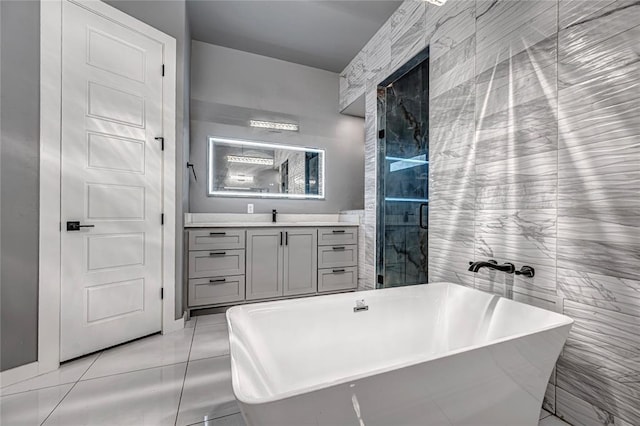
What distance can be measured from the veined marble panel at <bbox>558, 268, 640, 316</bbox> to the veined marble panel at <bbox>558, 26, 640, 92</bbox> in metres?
0.85

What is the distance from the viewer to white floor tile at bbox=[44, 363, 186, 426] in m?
1.37

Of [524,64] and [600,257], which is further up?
[524,64]

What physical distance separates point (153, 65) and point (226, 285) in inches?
82.0

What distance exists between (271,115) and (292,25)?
105 cm

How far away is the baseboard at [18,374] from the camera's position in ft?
5.30

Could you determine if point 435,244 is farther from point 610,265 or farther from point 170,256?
point 170,256

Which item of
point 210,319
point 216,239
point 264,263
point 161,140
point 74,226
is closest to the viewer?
point 74,226

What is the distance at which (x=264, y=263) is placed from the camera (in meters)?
3.08

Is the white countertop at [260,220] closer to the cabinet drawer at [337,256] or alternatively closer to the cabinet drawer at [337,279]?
the cabinet drawer at [337,256]

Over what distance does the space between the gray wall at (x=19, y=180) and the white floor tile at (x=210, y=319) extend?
45.0 inches

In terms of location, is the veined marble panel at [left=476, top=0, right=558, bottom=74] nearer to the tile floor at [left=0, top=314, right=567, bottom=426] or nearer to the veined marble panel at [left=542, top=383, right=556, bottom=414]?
the veined marble panel at [left=542, top=383, right=556, bottom=414]

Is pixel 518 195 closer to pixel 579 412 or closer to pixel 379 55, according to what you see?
pixel 579 412

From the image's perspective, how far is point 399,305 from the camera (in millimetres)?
1708

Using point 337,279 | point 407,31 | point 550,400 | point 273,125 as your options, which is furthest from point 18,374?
point 407,31
